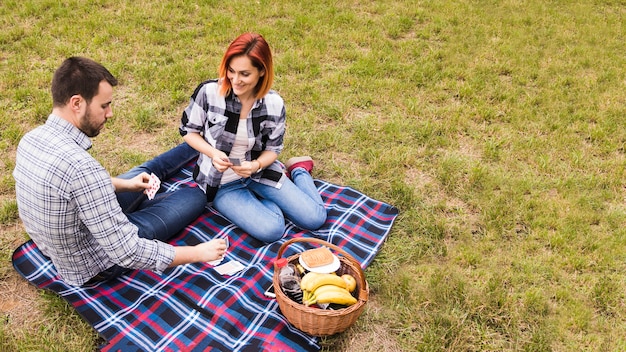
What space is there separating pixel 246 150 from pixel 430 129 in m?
2.26

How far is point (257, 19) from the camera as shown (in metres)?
7.54

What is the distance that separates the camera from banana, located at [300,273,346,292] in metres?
3.00

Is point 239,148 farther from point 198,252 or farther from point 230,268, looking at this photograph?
point 198,252

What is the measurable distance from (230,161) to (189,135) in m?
0.37

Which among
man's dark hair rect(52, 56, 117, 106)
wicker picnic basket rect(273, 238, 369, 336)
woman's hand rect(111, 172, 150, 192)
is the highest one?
man's dark hair rect(52, 56, 117, 106)

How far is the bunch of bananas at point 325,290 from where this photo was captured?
2.94m

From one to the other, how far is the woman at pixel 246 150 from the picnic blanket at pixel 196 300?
0.54 feet

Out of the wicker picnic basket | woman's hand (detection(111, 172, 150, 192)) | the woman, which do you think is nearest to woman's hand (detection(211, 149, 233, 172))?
the woman

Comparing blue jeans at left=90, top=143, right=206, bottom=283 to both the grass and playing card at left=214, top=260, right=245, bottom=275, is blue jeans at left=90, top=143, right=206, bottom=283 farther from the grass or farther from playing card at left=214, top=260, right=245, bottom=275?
the grass

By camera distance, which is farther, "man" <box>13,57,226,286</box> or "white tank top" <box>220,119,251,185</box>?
"white tank top" <box>220,119,251,185</box>

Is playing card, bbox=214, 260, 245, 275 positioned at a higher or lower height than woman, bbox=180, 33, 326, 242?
→ lower

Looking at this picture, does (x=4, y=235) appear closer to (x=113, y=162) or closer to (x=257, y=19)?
Answer: (x=113, y=162)

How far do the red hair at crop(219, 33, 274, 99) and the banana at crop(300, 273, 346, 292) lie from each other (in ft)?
5.00

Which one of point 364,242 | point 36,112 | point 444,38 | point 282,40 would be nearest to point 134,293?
point 364,242
